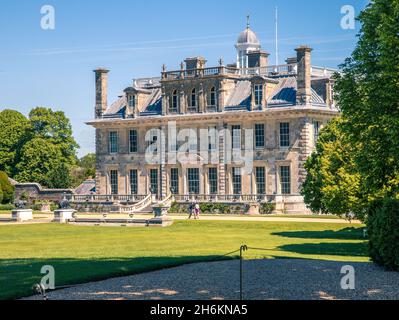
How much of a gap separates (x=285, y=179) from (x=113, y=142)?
1553 centimetres

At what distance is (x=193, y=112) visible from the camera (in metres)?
69.0

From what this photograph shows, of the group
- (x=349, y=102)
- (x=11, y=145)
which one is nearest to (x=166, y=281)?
(x=349, y=102)

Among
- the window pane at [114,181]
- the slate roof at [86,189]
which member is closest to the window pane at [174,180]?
the window pane at [114,181]

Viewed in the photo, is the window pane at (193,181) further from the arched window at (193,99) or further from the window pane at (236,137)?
the arched window at (193,99)

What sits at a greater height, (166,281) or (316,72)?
(316,72)

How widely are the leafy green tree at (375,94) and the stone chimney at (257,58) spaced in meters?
40.2

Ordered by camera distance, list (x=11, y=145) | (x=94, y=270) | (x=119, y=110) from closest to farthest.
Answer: (x=94, y=270), (x=119, y=110), (x=11, y=145)

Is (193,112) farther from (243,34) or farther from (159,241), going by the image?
(159,241)

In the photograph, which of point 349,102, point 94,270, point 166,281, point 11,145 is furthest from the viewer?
A: point 11,145

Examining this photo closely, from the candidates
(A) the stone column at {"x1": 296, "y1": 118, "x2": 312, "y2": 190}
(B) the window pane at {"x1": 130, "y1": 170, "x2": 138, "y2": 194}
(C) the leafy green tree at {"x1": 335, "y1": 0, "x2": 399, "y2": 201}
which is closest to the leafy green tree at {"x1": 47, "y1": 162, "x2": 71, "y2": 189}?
(B) the window pane at {"x1": 130, "y1": 170, "x2": 138, "y2": 194}

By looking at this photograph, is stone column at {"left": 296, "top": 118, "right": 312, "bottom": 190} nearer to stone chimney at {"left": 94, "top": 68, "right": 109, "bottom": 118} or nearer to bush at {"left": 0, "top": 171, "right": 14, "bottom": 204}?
stone chimney at {"left": 94, "top": 68, "right": 109, "bottom": 118}

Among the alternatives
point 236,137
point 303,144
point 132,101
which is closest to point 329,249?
point 303,144
